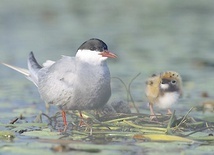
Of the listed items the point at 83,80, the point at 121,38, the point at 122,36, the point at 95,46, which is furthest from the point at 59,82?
the point at 122,36

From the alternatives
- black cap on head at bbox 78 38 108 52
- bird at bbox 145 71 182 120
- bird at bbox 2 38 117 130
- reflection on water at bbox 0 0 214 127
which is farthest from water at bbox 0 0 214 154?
black cap on head at bbox 78 38 108 52

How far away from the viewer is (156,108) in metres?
9.81

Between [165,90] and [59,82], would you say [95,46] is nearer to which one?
[59,82]

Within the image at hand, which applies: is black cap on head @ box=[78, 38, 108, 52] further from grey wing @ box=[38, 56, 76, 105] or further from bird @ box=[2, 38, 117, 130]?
grey wing @ box=[38, 56, 76, 105]

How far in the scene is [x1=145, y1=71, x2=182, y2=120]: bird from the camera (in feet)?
28.4

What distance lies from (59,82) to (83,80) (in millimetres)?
330

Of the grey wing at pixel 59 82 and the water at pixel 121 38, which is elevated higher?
the water at pixel 121 38

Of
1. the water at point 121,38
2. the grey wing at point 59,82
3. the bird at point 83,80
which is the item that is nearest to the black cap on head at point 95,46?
the bird at point 83,80

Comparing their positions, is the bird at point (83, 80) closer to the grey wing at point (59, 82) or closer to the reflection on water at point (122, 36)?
the grey wing at point (59, 82)

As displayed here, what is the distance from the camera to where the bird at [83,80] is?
7961mm

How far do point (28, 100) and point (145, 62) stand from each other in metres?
3.77

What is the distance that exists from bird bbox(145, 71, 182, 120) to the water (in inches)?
27.8

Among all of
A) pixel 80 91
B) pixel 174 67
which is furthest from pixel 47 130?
pixel 174 67

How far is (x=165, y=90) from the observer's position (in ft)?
28.7
